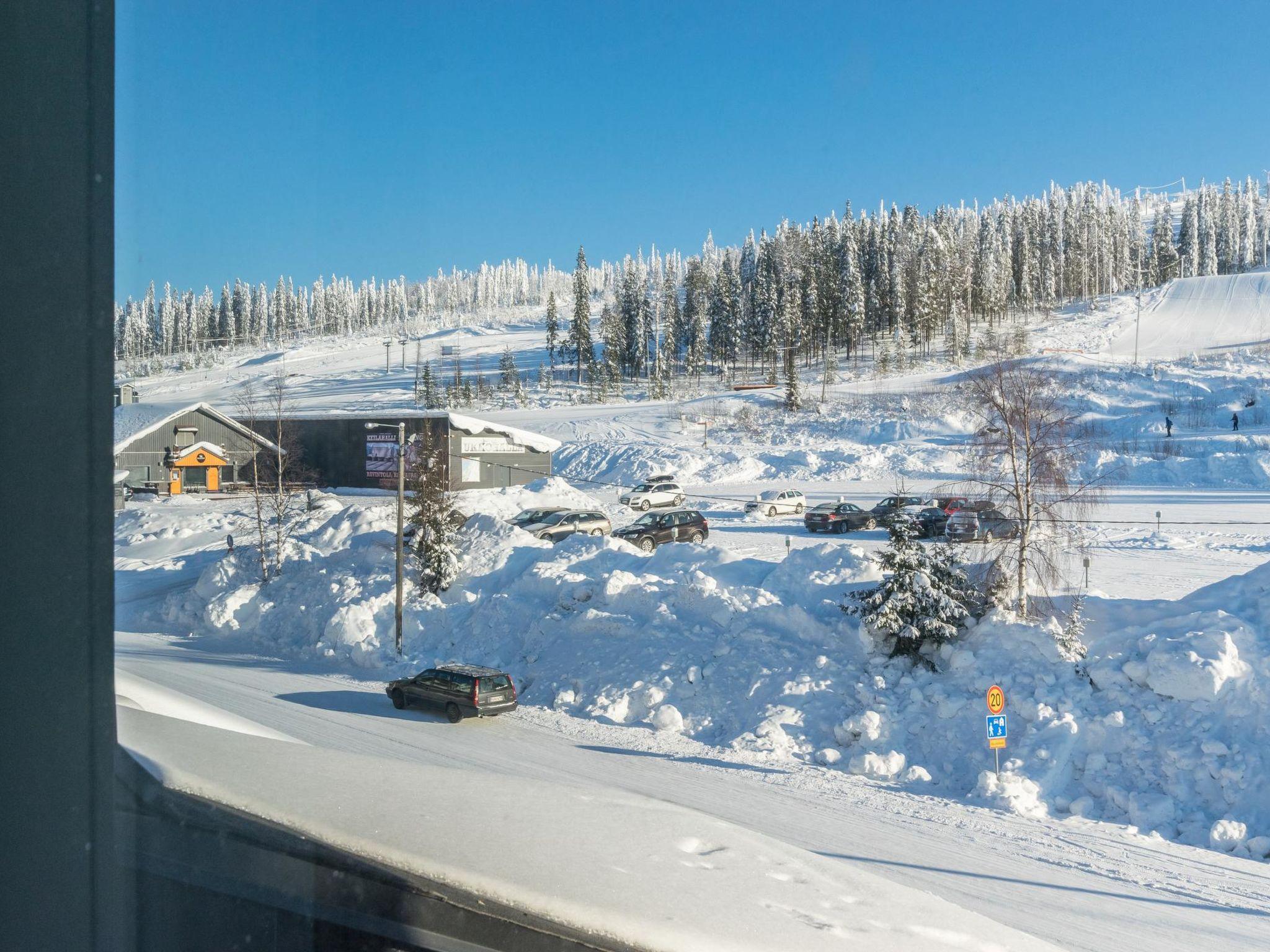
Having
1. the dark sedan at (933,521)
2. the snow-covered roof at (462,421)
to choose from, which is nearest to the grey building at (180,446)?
the snow-covered roof at (462,421)

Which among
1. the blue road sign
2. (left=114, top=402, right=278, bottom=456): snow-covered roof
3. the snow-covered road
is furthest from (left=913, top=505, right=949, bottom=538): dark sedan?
(left=114, top=402, right=278, bottom=456): snow-covered roof

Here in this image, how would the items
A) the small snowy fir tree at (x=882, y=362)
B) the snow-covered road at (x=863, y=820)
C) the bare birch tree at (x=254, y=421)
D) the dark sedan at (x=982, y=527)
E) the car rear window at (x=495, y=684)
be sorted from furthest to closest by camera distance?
the small snowy fir tree at (x=882, y=362), the dark sedan at (x=982, y=527), the car rear window at (x=495, y=684), the bare birch tree at (x=254, y=421), the snow-covered road at (x=863, y=820)

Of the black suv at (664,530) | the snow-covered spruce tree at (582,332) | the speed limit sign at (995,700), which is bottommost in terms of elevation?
the speed limit sign at (995,700)

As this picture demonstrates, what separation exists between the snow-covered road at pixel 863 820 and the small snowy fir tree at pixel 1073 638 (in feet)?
10.00

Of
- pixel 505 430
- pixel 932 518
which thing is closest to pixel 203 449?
pixel 932 518

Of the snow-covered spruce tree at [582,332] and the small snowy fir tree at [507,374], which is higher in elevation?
the snow-covered spruce tree at [582,332]

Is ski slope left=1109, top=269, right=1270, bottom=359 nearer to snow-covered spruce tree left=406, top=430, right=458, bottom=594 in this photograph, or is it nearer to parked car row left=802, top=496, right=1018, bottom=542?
parked car row left=802, top=496, right=1018, bottom=542

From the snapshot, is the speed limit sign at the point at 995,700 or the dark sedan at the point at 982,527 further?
the dark sedan at the point at 982,527

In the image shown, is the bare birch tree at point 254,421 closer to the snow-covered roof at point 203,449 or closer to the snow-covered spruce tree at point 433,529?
the snow-covered roof at point 203,449

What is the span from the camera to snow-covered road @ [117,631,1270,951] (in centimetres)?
715

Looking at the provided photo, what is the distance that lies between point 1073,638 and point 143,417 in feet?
43.8

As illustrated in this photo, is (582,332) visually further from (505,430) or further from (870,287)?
(505,430)

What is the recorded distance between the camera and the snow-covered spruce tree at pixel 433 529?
63.1 ft

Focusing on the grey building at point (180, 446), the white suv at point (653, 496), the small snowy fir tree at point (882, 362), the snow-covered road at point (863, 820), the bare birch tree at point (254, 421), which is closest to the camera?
the grey building at point (180, 446)
